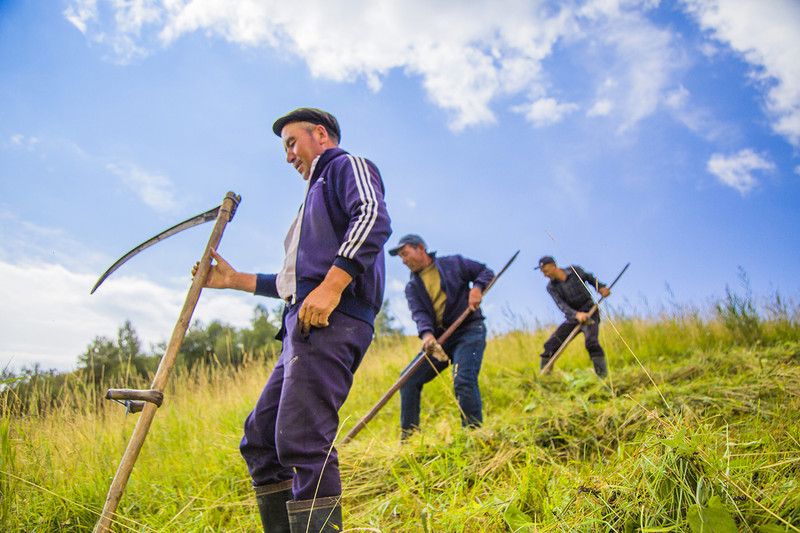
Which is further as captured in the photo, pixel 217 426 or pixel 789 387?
pixel 217 426

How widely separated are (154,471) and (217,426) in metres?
0.91

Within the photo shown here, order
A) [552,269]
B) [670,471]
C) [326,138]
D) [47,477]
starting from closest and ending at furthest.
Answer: [670,471] < [326,138] < [47,477] < [552,269]

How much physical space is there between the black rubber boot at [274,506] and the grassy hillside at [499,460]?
306 millimetres

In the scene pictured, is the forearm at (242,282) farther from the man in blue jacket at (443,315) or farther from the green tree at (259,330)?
the green tree at (259,330)

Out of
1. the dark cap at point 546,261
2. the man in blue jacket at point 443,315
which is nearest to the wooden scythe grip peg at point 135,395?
the man in blue jacket at point 443,315

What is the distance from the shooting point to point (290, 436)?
61.2 inches

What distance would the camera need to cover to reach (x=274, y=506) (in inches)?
71.6

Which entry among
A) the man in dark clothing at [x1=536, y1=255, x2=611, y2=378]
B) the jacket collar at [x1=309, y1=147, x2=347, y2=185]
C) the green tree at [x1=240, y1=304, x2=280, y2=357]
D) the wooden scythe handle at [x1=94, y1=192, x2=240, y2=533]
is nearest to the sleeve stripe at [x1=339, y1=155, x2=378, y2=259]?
the jacket collar at [x1=309, y1=147, x2=347, y2=185]

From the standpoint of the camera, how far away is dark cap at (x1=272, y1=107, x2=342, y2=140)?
7.24ft

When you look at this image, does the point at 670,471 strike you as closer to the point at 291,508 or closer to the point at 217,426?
the point at 291,508

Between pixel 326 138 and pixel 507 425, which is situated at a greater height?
pixel 326 138

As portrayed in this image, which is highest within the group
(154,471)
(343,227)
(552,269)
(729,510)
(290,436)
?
(552,269)

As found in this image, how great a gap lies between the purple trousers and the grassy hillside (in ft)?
0.83

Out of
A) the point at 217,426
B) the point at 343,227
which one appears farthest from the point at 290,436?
the point at 217,426
